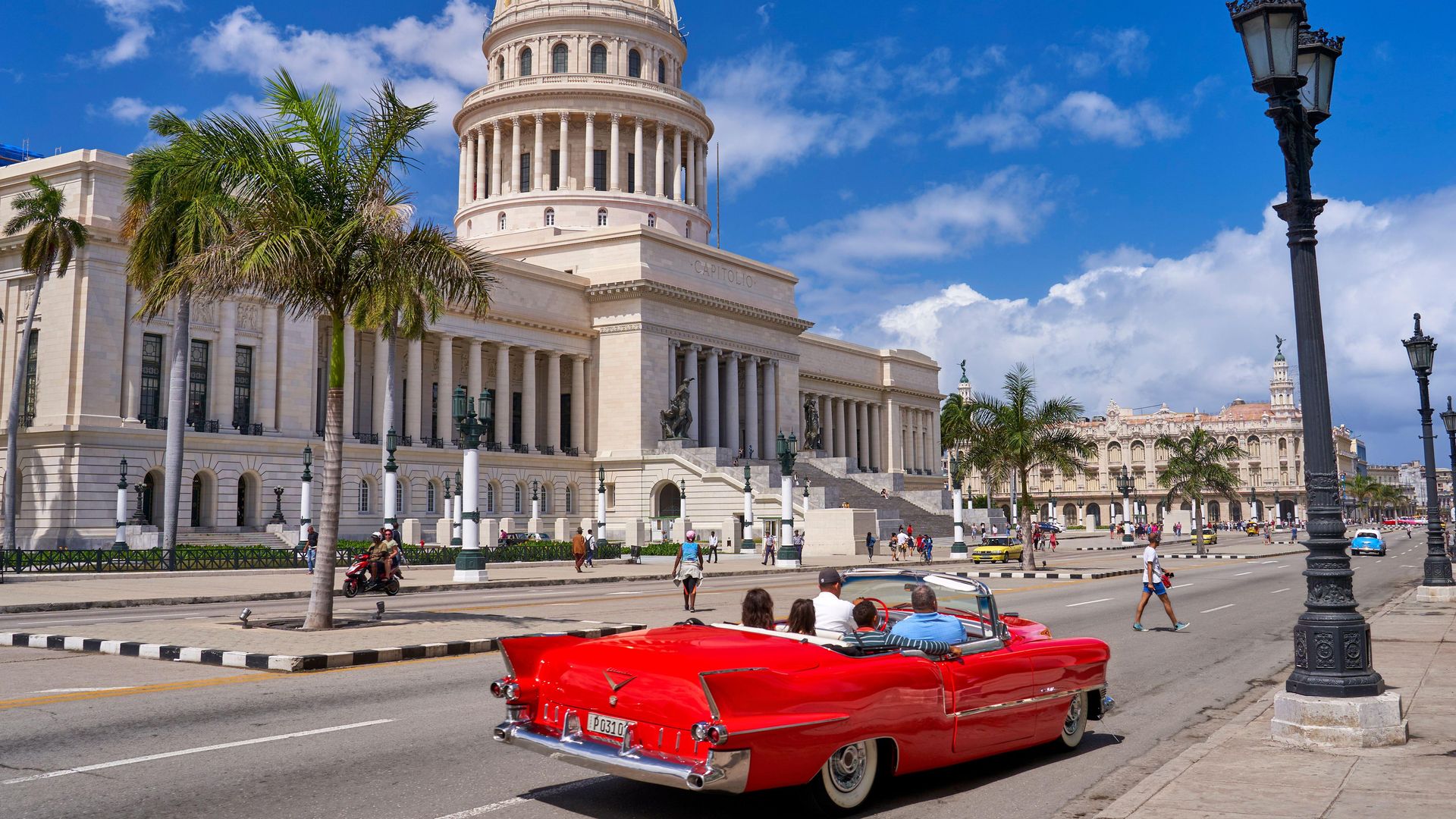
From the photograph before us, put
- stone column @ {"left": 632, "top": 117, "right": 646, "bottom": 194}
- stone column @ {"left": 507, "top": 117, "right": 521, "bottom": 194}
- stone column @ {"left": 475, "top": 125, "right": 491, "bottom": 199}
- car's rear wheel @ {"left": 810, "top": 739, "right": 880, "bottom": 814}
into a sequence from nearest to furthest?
1. car's rear wheel @ {"left": 810, "top": 739, "right": 880, "bottom": 814}
2. stone column @ {"left": 507, "top": 117, "right": 521, "bottom": 194}
3. stone column @ {"left": 632, "top": 117, "right": 646, "bottom": 194}
4. stone column @ {"left": 475, "top": 125, "right": 491, "bottom": 199}

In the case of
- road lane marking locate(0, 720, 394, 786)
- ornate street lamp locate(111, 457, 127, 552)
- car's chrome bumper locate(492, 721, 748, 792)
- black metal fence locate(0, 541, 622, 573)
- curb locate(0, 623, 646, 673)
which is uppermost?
ornate street lamp locate(111, 457, 127, 552)

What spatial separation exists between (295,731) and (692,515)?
175 feet

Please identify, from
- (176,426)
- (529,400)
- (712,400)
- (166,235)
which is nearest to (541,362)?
(529,400)

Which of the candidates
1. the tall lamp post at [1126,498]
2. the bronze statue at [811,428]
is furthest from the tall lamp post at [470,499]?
the bronze statue at [811,428]

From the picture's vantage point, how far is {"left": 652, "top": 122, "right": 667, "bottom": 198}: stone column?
273 ft

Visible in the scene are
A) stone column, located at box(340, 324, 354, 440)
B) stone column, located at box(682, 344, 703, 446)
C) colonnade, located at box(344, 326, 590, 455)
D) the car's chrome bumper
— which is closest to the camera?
the car's chrome bumper

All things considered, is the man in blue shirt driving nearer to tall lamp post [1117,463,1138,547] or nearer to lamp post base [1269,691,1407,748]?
lamp post base [1269,691,1407,748]

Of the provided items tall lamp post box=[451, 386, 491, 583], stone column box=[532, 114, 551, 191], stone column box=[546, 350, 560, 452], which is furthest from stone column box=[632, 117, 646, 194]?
tall lamp post box=[451, 386, 491, 583]

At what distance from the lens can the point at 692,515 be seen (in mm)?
62125

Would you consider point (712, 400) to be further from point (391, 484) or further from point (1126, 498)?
point (391, 484)

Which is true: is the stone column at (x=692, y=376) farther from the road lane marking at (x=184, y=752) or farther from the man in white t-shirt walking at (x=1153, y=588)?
the road lane marking at (x=184, y=752)

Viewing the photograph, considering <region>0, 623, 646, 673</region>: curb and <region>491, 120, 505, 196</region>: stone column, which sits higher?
<region>491, 120, 505, 196</region>: stone column

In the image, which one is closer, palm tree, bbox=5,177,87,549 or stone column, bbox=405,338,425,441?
palm tree, bbox=5,177,87,549

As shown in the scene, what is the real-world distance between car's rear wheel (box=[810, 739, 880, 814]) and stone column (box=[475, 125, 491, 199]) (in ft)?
264
